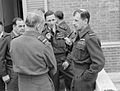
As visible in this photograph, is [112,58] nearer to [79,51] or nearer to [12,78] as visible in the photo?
[79,51]

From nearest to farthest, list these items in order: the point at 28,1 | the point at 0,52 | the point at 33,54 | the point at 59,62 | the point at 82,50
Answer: the point at 33,54 < the point at 82,50 < the point at 0,52 < the point at 59,62 < the point at 28,1

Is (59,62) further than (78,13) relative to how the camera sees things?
Yes

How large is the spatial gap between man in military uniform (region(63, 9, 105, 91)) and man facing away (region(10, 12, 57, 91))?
1.89 feet

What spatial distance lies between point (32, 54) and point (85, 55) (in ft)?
2.91

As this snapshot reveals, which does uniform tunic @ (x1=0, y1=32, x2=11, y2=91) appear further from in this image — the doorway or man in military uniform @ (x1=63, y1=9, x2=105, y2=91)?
the doorway

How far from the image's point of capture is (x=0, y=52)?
4.02m

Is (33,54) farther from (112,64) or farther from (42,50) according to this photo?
(112,64)

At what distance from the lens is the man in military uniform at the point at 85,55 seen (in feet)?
10.8

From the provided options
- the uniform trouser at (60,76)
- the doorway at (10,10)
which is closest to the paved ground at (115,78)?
the uniform trouser at (60,76)

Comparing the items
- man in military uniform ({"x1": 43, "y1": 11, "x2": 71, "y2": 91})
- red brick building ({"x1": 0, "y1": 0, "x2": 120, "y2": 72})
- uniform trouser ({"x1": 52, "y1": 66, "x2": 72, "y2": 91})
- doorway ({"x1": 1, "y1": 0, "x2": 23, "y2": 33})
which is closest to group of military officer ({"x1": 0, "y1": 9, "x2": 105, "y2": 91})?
man in military uniform ({"x1": 43, "y1": 11, "x2": 71, "y2": 91})

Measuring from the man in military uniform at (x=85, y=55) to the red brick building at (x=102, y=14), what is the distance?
2462 mm

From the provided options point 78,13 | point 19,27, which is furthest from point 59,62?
point 78,13

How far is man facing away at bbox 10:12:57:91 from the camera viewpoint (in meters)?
2.97

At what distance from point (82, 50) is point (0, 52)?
148 centimetres
